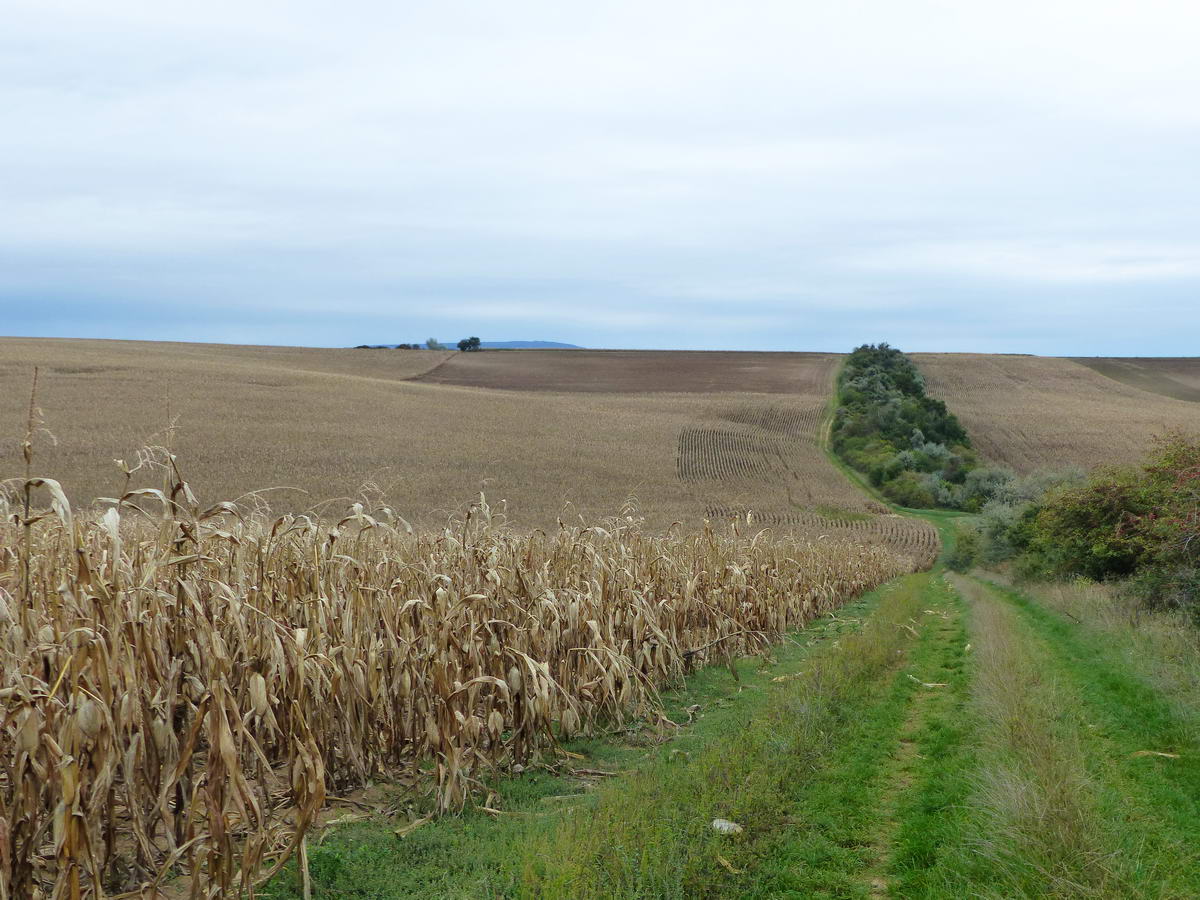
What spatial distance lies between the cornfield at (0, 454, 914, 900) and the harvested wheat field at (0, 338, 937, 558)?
13.9m

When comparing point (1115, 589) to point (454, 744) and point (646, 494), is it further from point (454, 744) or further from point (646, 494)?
point (646, 494)

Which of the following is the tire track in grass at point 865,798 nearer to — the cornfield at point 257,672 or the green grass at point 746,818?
the green grass at point 746,818

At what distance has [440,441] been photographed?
51.8 meters

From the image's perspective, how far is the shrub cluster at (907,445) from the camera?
56375mm

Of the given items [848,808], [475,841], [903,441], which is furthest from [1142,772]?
[903,441]

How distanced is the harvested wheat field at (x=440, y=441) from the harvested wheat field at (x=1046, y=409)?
1382 cm

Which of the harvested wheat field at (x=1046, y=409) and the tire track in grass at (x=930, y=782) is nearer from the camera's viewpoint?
the tire track in grass at (x=930, y=782)

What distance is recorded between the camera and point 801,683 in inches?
426

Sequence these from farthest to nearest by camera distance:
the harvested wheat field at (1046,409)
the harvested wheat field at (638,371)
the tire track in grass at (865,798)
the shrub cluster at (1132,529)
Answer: the harvested wheat field at (638,371)
the harvested wheat field at (1046,409)
the shrub cluster at (1132,529)
the tire track in grass at (865,798)

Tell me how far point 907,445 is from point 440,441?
34038 millimetres

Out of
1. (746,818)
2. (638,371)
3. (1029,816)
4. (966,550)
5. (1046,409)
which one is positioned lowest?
(966,550)

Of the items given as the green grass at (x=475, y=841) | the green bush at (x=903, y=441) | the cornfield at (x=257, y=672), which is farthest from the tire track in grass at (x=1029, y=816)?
the green bush at (x=903, y=441)

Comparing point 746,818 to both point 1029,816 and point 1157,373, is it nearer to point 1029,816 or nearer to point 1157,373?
point 1029,816

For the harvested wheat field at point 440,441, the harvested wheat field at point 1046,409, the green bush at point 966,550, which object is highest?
the harvested wheat field at point 1046,409
